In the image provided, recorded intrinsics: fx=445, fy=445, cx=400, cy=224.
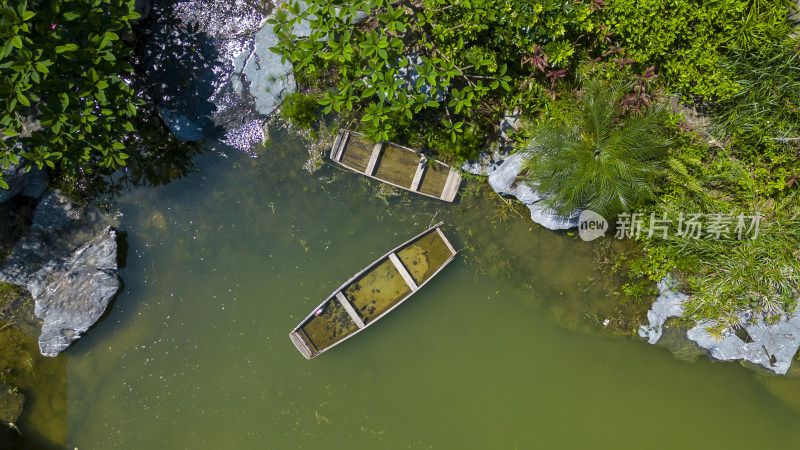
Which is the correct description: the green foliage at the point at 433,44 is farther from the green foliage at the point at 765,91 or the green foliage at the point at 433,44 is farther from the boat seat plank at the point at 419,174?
the green foliage at the point at 765,91

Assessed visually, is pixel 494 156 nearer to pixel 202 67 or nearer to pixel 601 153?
pixel 601 153

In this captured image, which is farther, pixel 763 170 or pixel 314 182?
pixel 314 182

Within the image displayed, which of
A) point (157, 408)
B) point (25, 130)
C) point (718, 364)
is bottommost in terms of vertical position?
point (718, 364)

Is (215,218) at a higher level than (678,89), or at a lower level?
higher

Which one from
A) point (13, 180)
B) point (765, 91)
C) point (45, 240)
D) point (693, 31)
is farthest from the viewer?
point (45, 240)

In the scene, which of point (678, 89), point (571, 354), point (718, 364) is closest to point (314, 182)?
point (571, 354)

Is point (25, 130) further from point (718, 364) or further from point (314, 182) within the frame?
point (718, 364)

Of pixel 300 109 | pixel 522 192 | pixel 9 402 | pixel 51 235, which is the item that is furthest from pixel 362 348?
pixel 9 402
